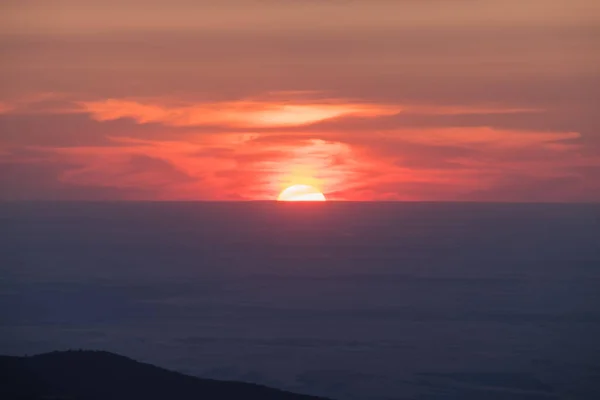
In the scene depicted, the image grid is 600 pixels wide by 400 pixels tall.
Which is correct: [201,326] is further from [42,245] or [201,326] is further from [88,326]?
[42,245]

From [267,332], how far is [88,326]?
7.83 meters

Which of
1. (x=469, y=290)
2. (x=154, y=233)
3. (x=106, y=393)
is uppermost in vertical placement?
(x=154, y=233)

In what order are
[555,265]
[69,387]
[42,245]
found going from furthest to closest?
[42,245] → [555,265] → [69,387]

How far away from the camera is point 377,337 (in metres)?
34.7

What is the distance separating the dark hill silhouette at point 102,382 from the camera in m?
14.4

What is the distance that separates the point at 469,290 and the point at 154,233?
55.4 meters

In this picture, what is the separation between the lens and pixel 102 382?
15.6 metres

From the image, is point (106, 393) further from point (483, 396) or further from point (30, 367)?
point (483, 396)

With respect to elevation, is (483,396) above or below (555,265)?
below

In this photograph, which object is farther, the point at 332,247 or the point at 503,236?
the point at 503,236

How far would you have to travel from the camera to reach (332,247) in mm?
83375

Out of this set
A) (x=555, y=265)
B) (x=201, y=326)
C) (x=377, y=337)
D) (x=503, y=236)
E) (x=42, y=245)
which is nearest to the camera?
(x=377, y=337)

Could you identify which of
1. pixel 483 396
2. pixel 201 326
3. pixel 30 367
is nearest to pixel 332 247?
pixel 201 326

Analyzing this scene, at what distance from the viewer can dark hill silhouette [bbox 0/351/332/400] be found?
14.4m
